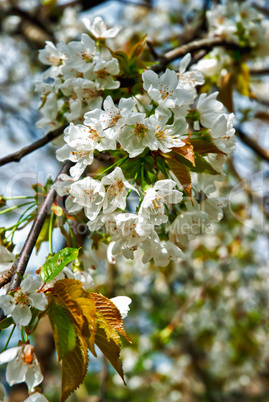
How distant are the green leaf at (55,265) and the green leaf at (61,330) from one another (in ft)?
0.20

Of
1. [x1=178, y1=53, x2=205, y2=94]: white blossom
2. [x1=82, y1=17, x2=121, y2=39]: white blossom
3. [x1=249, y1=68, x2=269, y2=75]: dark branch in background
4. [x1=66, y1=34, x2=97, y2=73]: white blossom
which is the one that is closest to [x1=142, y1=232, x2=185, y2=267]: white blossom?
[x1=178, y1=53, x2=205, y2=94]: white blossom

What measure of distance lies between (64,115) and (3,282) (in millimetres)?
661

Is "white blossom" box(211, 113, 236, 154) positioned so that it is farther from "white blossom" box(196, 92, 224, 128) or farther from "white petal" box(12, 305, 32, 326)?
"white petal" box(12, 305, 32, 326)

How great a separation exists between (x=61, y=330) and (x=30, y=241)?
0.29m

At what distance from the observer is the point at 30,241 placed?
1065mm

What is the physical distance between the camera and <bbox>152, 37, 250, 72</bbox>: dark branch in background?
160 centimetres

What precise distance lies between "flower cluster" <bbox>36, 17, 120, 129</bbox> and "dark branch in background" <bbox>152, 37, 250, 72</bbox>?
0.30 meters

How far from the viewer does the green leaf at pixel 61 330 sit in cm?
88

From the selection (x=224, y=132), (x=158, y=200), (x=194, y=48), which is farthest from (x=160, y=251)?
(x=194, y=48)

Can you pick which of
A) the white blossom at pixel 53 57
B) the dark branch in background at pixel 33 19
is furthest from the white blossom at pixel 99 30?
the dark branch in background at pixel 33 19

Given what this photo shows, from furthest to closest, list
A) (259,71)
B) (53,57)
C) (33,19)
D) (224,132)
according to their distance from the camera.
A: (33,19), (259,71), (53,57), (224,132)

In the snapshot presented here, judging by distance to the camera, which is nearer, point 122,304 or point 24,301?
point 24,301

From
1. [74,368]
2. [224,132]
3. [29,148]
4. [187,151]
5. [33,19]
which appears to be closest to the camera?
[74,368]

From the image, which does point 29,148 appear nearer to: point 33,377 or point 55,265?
point 55,265
